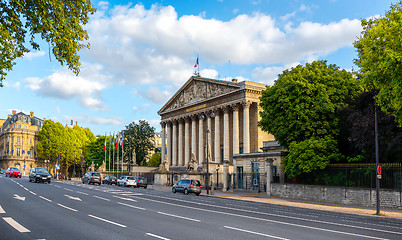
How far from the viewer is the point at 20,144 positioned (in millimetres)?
116688

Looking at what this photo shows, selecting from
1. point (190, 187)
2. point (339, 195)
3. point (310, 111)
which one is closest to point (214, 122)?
point (190, 187)

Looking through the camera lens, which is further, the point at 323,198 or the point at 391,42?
the point at 323,198

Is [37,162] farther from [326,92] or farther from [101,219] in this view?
[101,219]

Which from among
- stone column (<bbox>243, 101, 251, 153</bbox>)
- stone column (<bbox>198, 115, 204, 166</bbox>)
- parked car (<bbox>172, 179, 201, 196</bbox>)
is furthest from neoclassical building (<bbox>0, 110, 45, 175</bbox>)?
parked car (<bbox>172, 179, 201, 196</bbox>)

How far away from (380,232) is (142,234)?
9057 millimetres

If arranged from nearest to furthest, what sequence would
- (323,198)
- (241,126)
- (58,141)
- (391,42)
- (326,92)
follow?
(391,42) → (323,198) → (326,92) → (241,126) → (58,141)

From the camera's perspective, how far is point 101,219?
50.0 ft

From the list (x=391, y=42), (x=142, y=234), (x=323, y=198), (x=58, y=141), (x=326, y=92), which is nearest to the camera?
(x=142, y=234)

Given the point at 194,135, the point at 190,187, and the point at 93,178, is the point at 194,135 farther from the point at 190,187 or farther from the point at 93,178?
the point at 190,187

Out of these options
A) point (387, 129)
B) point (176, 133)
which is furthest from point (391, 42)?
point (176, 133)

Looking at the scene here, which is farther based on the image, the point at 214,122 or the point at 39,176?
the point at 214,122

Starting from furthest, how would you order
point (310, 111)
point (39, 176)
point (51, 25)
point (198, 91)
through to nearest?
point (198, 91) → point (39, 176) → point (310, 111) → point (51, 25)

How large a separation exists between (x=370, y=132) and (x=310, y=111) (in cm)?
648

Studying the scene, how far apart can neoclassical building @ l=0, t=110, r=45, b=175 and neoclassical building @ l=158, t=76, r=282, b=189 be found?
5687cm
